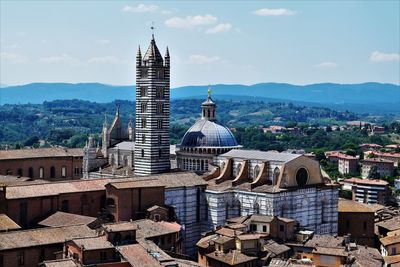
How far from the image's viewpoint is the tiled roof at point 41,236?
3678 cm

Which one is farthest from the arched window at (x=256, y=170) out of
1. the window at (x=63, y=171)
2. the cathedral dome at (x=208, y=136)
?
the window at (x=63, y=171)

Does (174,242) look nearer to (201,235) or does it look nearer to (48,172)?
(201,235)

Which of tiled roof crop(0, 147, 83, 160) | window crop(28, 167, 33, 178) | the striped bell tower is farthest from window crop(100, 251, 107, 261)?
window crop(28, 167, 33, 178)

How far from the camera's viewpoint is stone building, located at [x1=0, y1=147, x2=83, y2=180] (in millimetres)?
60156

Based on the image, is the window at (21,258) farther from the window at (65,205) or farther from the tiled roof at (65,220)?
the window at (65,205)

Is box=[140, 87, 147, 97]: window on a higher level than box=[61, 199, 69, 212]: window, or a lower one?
higher

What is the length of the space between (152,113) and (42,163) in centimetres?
1330

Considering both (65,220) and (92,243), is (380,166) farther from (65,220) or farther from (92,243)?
(92,243)

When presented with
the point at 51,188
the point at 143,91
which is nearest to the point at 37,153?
the point at 143,91

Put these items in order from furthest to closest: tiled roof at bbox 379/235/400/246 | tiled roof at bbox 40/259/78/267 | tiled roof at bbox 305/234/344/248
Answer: tiled roof at bbox 379/235/400/246 → tiled roof at bbox 305/234/344/248 → tiled roof at bbox 40/259/78/267

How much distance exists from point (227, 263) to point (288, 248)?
5153 millimetres

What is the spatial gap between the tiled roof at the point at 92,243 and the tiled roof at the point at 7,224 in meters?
5.06

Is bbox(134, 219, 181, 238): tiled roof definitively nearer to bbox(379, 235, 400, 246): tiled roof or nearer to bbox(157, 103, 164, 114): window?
bbox(157, 103, 164, 114): window

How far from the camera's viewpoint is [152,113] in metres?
55.5
